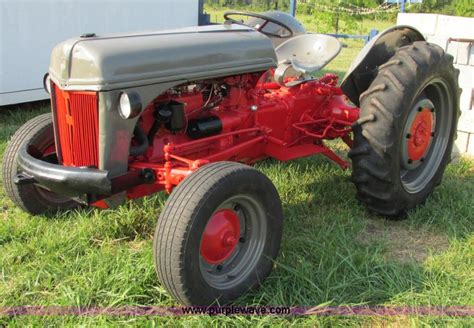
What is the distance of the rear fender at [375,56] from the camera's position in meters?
3.94

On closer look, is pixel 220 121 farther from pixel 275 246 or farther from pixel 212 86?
pixel 275 246

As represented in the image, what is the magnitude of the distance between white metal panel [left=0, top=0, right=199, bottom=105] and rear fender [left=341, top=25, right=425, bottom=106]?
3206mm

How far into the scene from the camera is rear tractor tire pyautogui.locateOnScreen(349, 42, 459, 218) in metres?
3.39

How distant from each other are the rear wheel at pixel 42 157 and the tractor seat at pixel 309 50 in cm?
183

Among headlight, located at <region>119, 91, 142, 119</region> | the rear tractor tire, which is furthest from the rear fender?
headlight, located at <region>119, 91, 142, 119</region>

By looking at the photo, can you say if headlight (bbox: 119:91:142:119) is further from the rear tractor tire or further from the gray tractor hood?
the rear tractor tire

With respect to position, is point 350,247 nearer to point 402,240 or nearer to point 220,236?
point 402,240

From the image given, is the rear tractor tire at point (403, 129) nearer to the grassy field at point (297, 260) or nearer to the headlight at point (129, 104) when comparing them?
the grassy field at point (297, 260)

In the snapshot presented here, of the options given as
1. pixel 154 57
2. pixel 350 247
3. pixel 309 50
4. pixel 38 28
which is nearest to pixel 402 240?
pixel 350 247

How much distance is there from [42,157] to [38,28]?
141 inches

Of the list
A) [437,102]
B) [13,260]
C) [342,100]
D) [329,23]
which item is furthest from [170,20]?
[329,23]

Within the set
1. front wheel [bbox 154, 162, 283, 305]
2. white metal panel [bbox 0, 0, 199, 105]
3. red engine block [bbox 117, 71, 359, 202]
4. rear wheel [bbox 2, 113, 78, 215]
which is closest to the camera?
front wheel [bbox 154, 162, 283, 305]

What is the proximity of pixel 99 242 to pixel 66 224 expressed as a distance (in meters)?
0.32

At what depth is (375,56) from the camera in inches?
160
